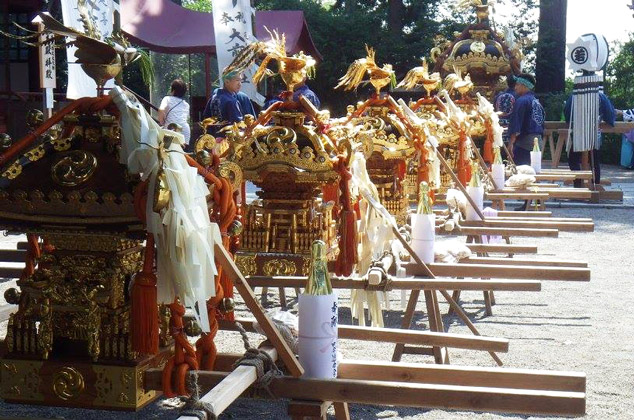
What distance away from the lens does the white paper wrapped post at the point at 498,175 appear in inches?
355

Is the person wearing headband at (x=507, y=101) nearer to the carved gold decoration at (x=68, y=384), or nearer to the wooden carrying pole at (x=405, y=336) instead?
the wooden carrying pole at (x=405, y=336)

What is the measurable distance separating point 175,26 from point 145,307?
50.2ft

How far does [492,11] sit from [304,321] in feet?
36.1

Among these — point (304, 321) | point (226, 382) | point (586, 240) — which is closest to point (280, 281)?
point (304, 321)

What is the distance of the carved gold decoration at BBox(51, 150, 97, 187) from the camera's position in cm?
290

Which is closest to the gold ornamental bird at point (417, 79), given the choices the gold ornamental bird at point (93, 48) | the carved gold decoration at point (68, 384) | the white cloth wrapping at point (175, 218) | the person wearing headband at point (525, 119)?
the person wearing headband at point (525, 119)

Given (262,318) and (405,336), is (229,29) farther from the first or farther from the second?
(262,318)

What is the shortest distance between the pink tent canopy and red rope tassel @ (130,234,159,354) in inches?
556

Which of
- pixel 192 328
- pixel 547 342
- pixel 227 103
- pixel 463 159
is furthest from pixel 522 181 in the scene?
pixel 192 328

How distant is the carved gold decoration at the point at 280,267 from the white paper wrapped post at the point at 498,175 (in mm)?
4391

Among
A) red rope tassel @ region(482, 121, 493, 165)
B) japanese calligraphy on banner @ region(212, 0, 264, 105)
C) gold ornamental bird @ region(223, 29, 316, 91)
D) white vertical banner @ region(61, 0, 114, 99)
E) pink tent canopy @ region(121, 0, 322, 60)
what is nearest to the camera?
gold ornamental bird @ region(223, 29, 316, 91)

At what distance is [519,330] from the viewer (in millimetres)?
6371

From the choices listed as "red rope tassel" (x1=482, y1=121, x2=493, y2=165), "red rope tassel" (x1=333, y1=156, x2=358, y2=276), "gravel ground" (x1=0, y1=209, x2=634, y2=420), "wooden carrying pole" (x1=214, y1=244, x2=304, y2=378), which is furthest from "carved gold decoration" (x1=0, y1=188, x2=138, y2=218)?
"red rope tassel" (x1=482, y1=121, x2=493, y2=165)

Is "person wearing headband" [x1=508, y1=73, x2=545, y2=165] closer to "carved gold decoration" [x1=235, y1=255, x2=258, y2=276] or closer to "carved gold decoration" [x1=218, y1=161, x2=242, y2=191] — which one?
"carved gold decoration" [x1=235, y1=255, x2=258, y2=276]
